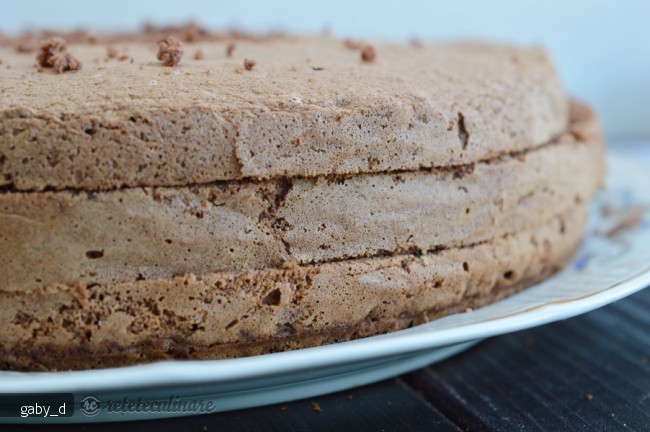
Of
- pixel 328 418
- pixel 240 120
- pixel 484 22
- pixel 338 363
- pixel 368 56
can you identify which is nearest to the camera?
pixel 338 363

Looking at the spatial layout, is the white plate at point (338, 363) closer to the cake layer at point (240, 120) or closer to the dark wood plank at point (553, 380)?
the dark wood plank at point (553, 380)

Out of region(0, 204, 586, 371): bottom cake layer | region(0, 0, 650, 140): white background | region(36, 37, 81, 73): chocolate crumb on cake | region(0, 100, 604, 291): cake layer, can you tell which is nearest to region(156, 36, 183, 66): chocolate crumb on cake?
region(36, 37, 81, 73): chocolate crumb on cake

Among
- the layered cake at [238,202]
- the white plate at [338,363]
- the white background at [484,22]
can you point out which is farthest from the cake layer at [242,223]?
the white background at [484,22]

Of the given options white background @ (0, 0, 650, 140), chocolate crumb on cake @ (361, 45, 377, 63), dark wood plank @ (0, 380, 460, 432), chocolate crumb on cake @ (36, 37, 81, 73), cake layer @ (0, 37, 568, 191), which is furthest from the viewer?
white background @ (0, 0, 650, 140)

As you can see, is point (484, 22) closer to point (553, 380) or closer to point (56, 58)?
point (553, 380)

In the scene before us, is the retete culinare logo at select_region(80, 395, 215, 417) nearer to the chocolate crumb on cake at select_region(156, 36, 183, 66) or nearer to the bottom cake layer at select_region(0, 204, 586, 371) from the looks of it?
the bottom cake layer at select_region(0, 204, 586, 371)

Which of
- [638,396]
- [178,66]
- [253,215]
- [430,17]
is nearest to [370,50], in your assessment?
[178,66]

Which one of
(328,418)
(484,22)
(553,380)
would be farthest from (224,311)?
(484,22)

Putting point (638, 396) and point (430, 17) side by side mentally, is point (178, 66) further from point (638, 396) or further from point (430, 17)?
point (430, 17)
